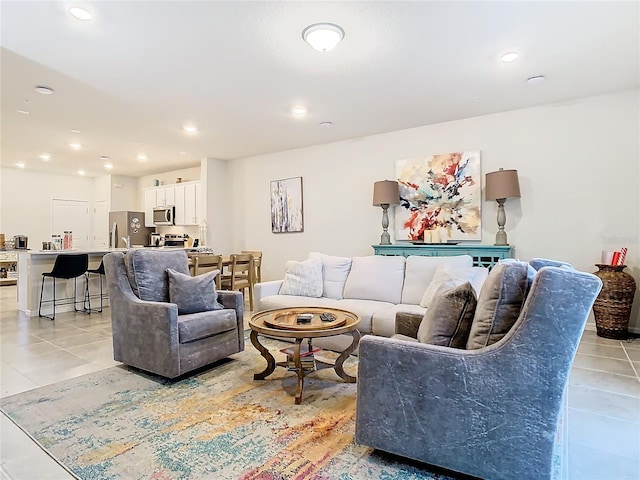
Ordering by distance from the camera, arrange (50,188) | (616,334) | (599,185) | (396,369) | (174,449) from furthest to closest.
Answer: (50,188) < (599,185) < (616,334) < (174,449) < (396,369)

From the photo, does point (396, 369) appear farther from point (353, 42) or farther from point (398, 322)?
point (353, 42)

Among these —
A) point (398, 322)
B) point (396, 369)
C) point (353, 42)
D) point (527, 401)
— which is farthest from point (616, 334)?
point (353, 42)

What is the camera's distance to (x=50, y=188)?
29.9 feet

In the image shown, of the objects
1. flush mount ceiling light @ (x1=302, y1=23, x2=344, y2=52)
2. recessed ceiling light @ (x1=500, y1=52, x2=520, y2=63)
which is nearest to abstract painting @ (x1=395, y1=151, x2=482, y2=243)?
recessed ceiling light @ (x1=500, y1=52, x2=520, y2=63)

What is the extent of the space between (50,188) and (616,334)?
11505 mm

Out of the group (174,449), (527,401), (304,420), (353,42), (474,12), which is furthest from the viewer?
(353,42)

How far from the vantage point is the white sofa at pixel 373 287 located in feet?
10.8

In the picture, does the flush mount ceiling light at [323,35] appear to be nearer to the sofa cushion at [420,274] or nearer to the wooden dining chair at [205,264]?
the sofa cushion at [420,274]

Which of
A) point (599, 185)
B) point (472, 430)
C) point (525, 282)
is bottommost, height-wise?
point (472, 430)

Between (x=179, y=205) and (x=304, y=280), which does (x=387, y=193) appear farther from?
(x=179, y=205)

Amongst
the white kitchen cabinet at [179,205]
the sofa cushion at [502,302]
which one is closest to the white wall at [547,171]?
the sofa cushion at [502,302]

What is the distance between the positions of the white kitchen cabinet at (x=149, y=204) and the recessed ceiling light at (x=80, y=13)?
6.34m

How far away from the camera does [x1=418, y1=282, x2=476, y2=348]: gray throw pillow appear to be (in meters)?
1.76

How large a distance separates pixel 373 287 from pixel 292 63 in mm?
2337
